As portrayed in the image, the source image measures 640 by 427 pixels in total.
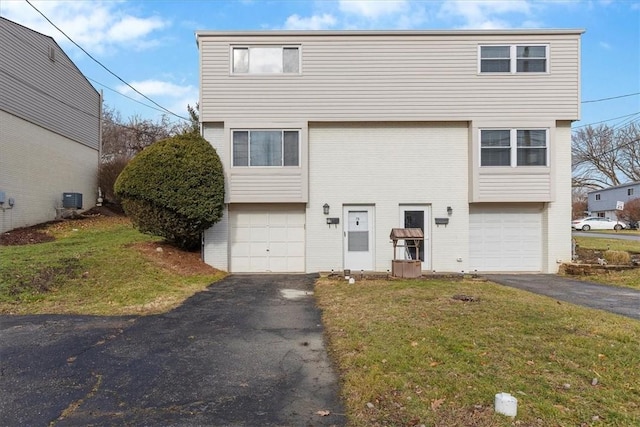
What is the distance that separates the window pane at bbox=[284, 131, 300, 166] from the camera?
1232cm

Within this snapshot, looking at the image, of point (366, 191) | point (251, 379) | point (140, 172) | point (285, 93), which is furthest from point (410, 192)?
point (251, 379)

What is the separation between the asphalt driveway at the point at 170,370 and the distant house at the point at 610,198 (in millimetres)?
48405

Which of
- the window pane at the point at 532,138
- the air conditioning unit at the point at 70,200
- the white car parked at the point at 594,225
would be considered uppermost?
the window pane at the point at 532,138

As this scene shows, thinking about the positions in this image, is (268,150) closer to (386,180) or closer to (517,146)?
(386,180)

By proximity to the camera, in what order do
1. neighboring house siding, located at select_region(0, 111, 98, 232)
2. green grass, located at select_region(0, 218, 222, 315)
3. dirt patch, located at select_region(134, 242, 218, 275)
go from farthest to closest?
neighboring house siding, located at select_region(0, 111, 98, 232), dirt patch, located at select_region(134, 242, 218, 275), green grass, located at select_region(0, 218, 222, 315)

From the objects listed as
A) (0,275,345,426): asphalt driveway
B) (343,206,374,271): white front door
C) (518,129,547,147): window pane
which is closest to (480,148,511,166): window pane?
(518,129,547,147): window pane

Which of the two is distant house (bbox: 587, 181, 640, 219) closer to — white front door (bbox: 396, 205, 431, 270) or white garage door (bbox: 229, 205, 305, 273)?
white front door (bbox: 396, 205, 431, 270)

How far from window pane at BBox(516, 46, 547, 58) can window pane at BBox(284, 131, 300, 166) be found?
7216 millimetres

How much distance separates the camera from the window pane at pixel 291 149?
40.4 feet

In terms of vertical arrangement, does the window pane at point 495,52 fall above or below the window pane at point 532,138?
above

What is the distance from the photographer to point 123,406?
3.56 metres

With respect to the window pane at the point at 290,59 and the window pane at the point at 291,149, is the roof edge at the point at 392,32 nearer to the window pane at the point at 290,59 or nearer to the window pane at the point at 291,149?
the window pane at the point at 290,59

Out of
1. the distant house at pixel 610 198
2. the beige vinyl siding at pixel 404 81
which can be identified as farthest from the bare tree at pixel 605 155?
the beige vinyl siding at pixel 404 81

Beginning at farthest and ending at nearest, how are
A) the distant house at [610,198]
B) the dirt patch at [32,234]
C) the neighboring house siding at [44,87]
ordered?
the distant house at [610,198] < the neighboring house siding at [44,87] < the dirt patch at [32,234]
